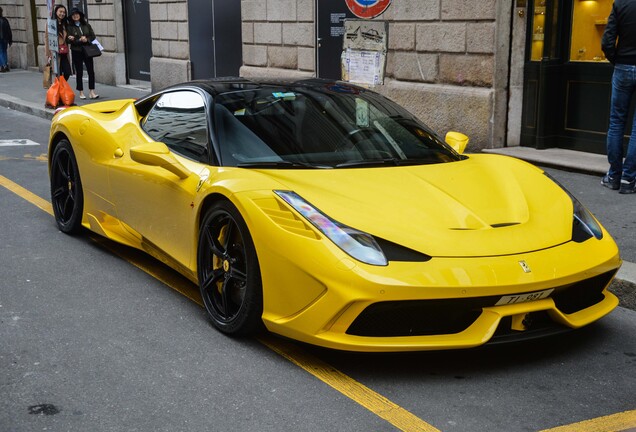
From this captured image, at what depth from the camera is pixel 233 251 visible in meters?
4.50

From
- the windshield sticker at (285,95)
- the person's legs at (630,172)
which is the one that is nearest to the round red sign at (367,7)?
the person's legs at (630,172)

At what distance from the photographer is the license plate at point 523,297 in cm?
392

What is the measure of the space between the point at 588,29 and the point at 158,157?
656 centimetres

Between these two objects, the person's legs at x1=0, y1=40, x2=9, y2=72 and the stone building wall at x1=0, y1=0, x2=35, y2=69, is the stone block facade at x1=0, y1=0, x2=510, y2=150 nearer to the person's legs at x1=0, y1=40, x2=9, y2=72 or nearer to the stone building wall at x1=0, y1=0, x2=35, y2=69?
the person's legs at x1=0, y1=40, x2=9, y2=72

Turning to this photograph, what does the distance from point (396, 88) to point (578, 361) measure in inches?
318

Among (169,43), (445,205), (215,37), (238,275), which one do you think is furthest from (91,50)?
(445,205)

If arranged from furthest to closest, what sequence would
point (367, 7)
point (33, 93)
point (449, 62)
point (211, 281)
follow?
point (33, 93), point (367, 7), point (449, 62), point (211, 281)

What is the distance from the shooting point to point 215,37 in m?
16.9

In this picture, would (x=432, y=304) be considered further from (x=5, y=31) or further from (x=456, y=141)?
(x=5, y=31)

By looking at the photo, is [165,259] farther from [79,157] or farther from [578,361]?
[578,361]

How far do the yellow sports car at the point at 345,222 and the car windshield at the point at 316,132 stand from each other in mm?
11

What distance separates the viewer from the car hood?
402cm

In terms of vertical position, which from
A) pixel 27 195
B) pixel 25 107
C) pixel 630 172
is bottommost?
pixel 25 107

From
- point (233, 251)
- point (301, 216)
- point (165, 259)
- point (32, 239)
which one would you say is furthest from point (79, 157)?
point (301, 216)
